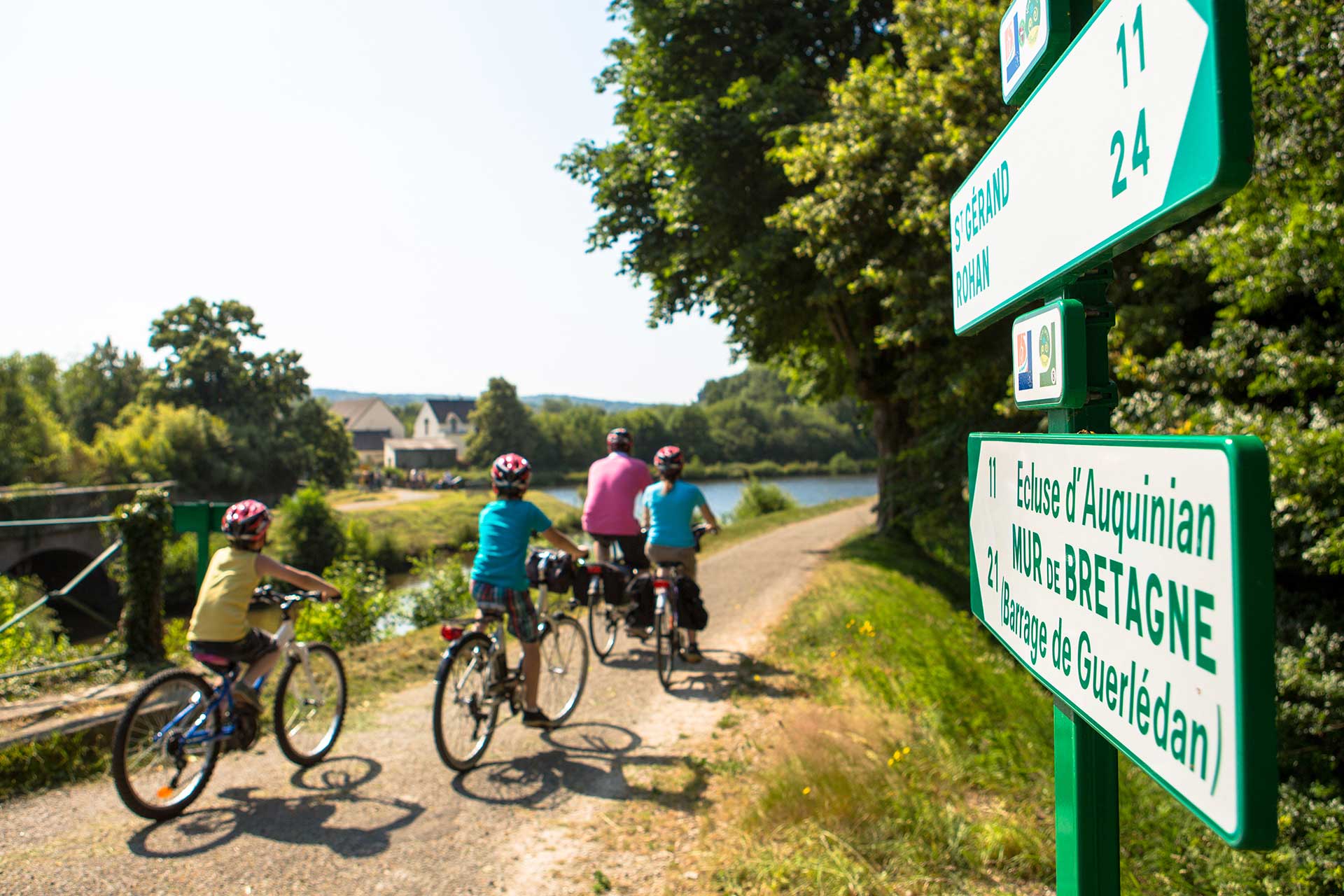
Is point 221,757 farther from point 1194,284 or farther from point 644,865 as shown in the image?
point 1194,284

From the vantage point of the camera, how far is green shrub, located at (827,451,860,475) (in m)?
54.8

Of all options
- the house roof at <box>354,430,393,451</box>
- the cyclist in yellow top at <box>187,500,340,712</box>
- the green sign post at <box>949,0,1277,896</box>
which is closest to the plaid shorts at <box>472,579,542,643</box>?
the cyclist in yellow top at <box>187,500,340,712</box>

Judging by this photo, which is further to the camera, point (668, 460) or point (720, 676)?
point (720, 676)

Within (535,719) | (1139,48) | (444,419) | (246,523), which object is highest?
(444,419)

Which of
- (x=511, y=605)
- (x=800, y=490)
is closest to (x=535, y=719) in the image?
(x=511, y=605)

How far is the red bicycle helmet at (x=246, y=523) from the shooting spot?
4.93m

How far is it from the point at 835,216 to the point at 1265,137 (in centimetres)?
621

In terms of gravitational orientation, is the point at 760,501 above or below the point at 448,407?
below

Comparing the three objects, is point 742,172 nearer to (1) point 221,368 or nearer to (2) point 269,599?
(2) point 269,599

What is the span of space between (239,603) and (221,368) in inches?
2240

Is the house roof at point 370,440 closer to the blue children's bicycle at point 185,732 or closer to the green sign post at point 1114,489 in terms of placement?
the blue children's bicycle at point 185,732

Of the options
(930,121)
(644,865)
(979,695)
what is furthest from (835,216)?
(644,865)

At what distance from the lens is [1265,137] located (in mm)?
5422

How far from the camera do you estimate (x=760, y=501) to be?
29609 millimetres
